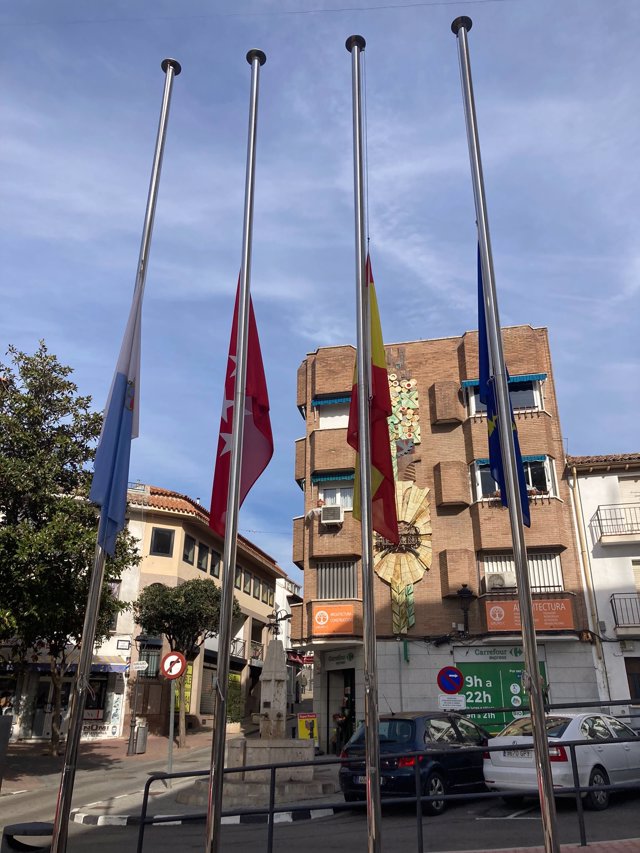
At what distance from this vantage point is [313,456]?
27.2 meters

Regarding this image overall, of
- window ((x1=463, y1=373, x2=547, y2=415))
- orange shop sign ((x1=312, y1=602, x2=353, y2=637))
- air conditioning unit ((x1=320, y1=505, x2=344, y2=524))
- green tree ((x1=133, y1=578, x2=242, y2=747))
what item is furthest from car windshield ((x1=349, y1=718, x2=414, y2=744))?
green tree ((x1=133, y1=578, x2=242, y2=747))

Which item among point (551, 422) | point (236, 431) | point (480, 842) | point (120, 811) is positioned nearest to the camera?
point (236, 431)

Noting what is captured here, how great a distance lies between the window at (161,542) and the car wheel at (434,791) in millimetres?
25657

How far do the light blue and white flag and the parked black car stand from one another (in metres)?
5.65

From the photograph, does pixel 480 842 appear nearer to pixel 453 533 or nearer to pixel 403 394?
pixel 453 533

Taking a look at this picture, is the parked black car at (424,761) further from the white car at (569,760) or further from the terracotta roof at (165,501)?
the terracotta roof at (165,501)

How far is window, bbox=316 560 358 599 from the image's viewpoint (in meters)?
25.5

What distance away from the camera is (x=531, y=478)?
25359mm

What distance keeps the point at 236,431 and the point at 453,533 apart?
19.1 meters

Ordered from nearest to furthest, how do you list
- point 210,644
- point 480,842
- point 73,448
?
point 480,842, point 73,448, point 210,644

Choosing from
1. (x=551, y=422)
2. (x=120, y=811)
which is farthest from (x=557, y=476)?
(x=120, y=811)

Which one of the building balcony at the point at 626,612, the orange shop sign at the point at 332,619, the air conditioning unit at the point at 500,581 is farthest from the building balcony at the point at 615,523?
the orange shop sign at the point at 332,619

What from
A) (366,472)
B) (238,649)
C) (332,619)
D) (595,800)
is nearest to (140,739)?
(332,619)

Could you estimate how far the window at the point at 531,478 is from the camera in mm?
24969
